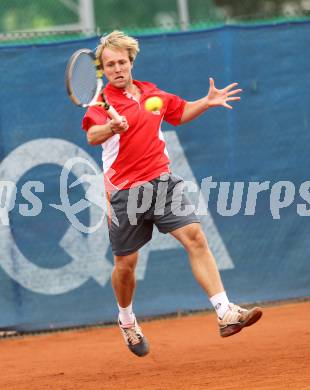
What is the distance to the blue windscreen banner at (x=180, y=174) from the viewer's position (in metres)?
8.03

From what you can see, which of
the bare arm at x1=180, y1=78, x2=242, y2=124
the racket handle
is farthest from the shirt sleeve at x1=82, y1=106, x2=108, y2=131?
the bare arm at x1=180, y1=78, x2=242, y2=124

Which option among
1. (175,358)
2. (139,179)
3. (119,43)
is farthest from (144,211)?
(175,358)

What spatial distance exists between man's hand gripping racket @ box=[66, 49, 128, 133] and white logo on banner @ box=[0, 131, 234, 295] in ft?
6.57

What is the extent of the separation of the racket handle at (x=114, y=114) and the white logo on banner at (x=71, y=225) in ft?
7.58

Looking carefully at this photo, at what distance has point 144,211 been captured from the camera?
612 cm

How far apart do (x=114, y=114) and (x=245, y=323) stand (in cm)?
148

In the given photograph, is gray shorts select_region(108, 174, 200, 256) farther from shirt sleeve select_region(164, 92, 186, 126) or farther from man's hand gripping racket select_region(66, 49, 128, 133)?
man's hand gripping racket select_region(66, 49, 128, 133)

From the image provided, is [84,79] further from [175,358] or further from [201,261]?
[175,358]

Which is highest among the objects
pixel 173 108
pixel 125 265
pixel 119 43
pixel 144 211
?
pixel 119 43

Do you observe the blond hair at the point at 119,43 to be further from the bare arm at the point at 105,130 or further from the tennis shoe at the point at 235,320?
the tennis shoe at the point at 235,320

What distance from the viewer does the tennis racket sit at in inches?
233

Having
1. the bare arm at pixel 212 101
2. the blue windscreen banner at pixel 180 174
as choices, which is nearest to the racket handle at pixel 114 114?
the bare arm at pixel 212 101

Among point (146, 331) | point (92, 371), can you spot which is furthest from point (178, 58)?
point (92, 371)

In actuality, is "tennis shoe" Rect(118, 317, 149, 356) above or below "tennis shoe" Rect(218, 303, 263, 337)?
below
